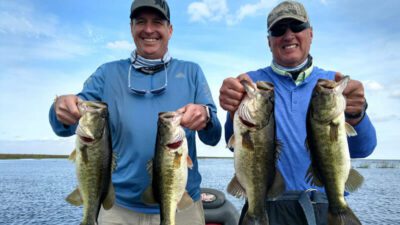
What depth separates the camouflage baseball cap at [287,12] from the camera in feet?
17.2

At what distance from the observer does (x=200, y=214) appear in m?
5.66

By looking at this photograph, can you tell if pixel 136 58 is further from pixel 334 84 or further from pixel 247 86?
pixel 334 84

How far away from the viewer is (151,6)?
5387 mm

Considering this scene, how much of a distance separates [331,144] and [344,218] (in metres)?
0.81

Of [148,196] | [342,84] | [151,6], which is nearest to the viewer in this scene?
[342,84]

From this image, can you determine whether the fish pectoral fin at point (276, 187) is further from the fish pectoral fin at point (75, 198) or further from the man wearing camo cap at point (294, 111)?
the fish pectoral fin at point (75, 198)

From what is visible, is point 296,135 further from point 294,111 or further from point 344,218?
point 344,218

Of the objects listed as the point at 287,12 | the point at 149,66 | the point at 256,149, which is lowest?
the point at 256,149

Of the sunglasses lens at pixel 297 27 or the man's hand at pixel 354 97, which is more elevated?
the sunglasses lens at pixel 297 27

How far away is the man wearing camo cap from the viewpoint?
480 centimetres

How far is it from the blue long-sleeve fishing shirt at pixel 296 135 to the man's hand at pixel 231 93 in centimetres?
76

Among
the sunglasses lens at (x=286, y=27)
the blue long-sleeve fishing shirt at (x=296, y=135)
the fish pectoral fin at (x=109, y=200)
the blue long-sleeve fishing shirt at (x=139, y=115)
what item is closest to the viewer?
the fish pectoral fin at (x=109, y=200)

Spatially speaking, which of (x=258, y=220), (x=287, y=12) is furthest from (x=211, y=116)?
(x=287, y=12)

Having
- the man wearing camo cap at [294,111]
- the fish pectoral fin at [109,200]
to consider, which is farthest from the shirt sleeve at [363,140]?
the fish pectoral fin at [109,200]
